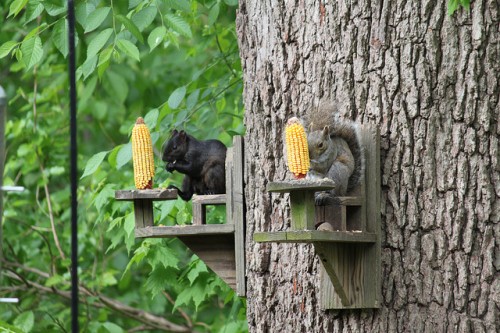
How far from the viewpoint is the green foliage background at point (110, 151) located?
4227 millimetres

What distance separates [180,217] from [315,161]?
156cm

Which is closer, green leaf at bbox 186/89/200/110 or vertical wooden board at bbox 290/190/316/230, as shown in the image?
vertical wooden board at bbox 290/190/316/230

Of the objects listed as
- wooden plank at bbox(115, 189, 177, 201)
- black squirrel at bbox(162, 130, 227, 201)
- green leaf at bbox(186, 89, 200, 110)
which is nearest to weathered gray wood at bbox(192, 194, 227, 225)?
wooden plank at bbox(115, 189, 177, 201)

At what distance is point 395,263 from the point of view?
2994 mm

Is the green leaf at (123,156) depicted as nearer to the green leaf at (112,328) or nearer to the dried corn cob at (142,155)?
the dried corn cob at (142,155)

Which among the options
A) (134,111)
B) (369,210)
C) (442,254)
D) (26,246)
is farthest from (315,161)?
(134,111)

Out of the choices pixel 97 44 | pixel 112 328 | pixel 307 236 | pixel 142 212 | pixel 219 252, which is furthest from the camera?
pixel 112 328

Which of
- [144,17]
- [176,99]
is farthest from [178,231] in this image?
[176,99]

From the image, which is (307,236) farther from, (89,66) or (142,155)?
(89,66)

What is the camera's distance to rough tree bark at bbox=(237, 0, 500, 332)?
2928 millimetres

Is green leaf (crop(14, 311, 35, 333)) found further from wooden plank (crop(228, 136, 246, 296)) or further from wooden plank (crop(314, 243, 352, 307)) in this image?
wooden plank (crop(314, 243, 352, 307))

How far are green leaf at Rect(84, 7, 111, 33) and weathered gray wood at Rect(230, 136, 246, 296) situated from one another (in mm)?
902

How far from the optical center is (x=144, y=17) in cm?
416

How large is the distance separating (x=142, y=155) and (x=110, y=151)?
4.46 ft
